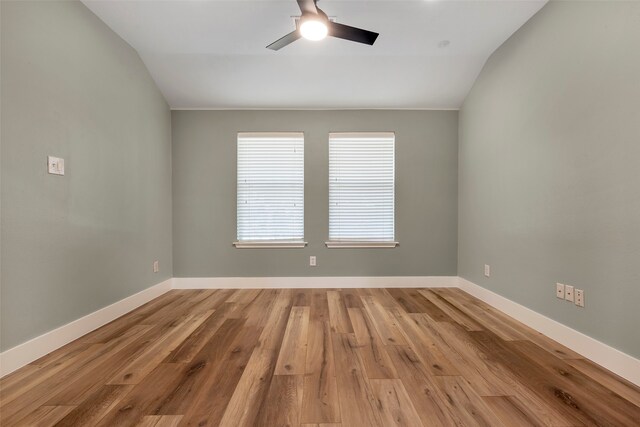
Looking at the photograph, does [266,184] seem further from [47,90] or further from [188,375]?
[188,375]

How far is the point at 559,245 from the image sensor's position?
1.99 m

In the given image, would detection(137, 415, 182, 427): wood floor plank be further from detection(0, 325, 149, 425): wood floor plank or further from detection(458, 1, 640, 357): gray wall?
detection(458, 1, 640, 357): gray wall

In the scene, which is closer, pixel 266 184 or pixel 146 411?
pixel 146 411

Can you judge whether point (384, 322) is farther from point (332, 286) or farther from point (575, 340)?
point (575, 340)

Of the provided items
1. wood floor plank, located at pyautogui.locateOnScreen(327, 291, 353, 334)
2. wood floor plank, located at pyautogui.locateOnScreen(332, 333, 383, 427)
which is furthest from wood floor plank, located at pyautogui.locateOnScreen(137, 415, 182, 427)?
wood floor plank, located at pyautogui.locateOnScreen(327, 291, 353, 334)

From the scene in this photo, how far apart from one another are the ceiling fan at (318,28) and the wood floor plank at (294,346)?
7.43 ft

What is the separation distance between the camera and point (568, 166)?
1923mm

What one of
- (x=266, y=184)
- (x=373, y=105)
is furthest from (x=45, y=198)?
(x=373, y=105)

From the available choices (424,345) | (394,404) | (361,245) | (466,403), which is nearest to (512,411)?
(466,403)

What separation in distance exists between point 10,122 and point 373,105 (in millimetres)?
3268

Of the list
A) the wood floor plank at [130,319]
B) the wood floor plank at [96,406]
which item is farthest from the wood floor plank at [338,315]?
the wood floor plank at [130,319]

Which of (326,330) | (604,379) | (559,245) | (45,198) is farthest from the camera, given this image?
(326,330)

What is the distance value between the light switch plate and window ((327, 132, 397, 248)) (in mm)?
2573

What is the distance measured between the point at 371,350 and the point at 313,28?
233 cm
